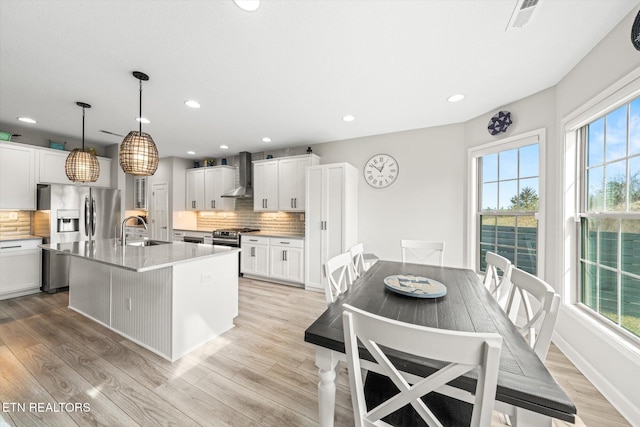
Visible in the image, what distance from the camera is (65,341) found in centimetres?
232

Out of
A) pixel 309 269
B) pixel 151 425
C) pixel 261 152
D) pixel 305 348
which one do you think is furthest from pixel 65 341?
pixel 261 152

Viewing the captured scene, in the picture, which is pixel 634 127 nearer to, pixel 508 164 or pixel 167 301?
pixel 508 164

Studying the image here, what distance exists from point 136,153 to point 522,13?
308 cm

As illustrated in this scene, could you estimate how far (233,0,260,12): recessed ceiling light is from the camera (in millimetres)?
1431

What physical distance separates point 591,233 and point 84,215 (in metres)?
6.72

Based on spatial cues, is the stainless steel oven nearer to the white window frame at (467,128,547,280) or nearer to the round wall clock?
the white window frame at (467,128,547,280)

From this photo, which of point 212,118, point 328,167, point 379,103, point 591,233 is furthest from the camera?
point 328,167

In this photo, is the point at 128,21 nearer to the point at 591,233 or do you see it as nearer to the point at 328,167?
the point at 328,167

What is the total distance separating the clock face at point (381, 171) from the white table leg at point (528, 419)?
342cm

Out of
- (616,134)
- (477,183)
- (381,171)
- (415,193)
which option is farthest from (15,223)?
(616,134)

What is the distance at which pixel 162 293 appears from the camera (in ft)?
6.91

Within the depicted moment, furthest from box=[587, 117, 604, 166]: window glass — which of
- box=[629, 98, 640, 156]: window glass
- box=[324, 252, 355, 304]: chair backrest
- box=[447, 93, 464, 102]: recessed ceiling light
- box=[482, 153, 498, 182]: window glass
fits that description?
box=[324, 252, 355, 304]: chair backrest

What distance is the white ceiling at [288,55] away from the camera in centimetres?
153

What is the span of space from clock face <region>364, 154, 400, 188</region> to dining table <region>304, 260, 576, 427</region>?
229cm
